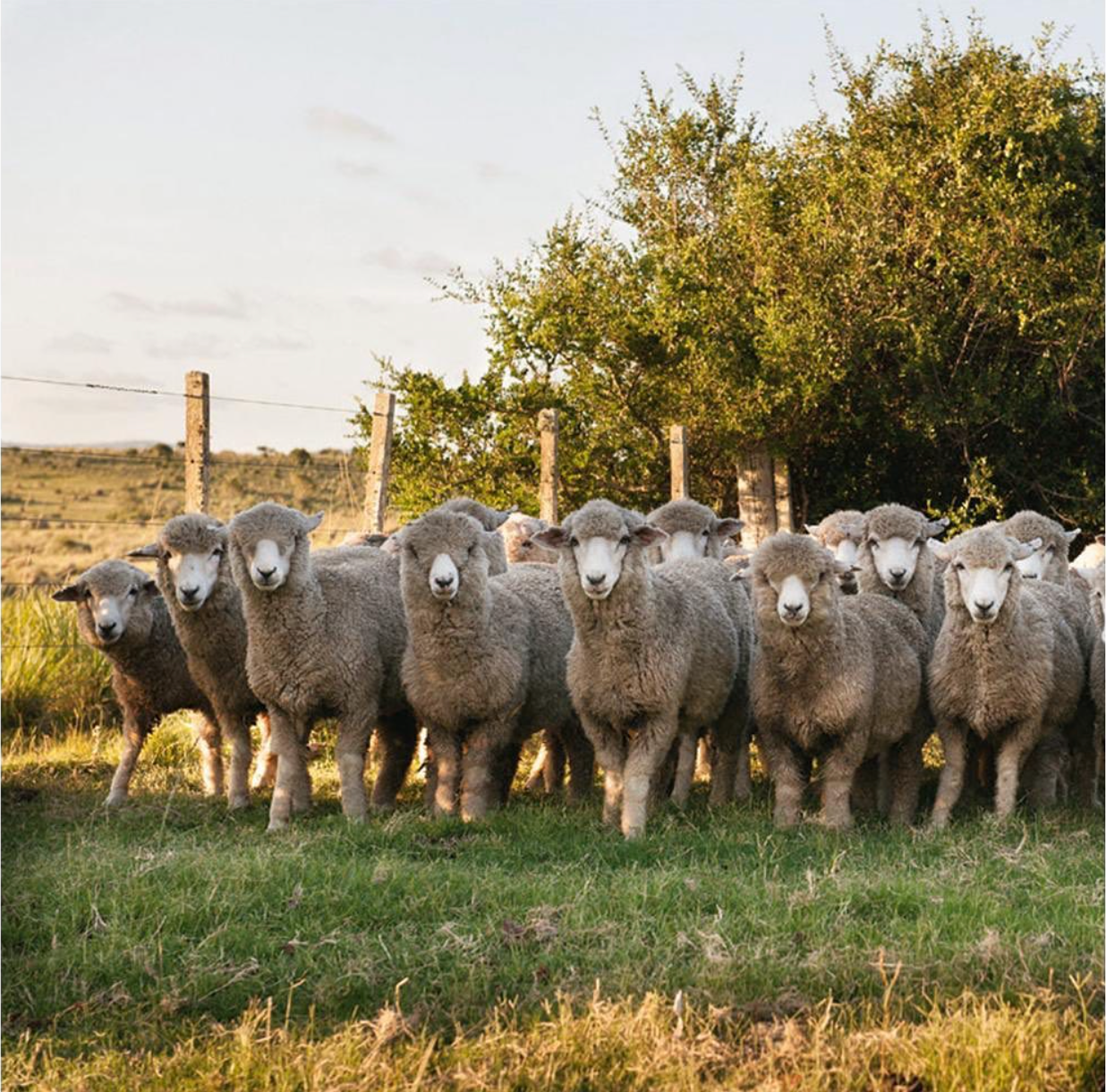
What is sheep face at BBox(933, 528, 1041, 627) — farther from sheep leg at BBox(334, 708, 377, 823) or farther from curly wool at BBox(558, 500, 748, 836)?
sheep leg at BBox(334, 708, 377, 823)

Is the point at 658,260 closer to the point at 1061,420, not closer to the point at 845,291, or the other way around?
the point at 845,291

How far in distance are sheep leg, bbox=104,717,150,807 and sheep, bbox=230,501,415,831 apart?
3.84ft

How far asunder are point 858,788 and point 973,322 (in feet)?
35.1

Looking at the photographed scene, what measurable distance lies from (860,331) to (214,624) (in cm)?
1125

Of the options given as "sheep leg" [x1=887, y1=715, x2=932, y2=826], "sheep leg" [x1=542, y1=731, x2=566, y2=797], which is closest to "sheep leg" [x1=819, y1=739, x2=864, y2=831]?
"sheep leg" [x1=887, y1=715, x2=932, y2=826]

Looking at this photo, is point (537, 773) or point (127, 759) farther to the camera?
point (537, 773)

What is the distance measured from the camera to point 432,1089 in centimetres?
471

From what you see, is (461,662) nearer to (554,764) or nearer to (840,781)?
(554,764)

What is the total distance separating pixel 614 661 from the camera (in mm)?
8055

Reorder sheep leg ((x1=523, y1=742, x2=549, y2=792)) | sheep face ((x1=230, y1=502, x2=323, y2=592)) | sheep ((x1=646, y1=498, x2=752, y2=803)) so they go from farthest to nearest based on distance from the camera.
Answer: sheep ((x1=646, y1=498, x2=752, y2=803)) < sheep leg ((x1=523, y1=742, x2=549, y2=792)) < sheep face ((x1=230, y1=502, x2=323, y2=592))

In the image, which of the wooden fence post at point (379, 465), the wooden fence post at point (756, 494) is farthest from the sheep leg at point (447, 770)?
the wooden fence post at point (756, 494)

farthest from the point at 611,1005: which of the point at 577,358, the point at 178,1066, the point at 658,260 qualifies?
the point at 658,260

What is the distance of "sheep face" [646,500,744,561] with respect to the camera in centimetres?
1031

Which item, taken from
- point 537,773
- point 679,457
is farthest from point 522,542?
point 679,457
